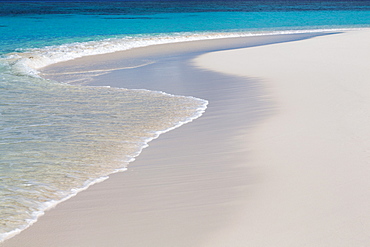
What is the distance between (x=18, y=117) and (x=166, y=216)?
3.91 metres

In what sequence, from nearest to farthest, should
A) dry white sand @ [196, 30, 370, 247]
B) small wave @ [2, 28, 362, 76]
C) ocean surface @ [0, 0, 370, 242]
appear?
dry white sand @ [196, 30, 370, 247] → ocean surface @ [0, 0, 370, 242] → small wave @ [2, 28, 362, 76]

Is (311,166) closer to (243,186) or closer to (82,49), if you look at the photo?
(243,186)

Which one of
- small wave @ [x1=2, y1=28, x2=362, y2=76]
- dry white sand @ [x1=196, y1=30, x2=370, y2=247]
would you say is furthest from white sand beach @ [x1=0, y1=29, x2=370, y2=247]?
small wave @ [x1=2, y1=28, x2=362, y2=76]

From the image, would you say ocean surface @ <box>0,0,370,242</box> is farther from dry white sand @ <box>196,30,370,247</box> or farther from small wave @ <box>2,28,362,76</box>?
small wave @ <box>2,28,362,76</box>

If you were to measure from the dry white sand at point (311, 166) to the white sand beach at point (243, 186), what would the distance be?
1 centimetres

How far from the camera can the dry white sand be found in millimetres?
3154

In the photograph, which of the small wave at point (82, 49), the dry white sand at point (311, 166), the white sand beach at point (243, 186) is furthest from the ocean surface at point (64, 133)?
the small wave at point (82, 49)

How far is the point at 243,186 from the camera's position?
4.03m

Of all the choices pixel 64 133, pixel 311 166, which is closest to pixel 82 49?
pixel 64 133

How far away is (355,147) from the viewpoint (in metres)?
4.87

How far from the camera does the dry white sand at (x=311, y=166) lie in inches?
124

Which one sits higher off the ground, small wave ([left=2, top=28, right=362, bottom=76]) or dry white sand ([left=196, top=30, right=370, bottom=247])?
dry white sand ([left=196, top=30, right=370, bottom=247])

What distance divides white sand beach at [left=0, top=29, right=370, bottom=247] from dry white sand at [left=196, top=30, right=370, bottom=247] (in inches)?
0.4

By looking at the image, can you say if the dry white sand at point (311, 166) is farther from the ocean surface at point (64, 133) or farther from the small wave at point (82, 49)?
the small wave at point (82, 49)
